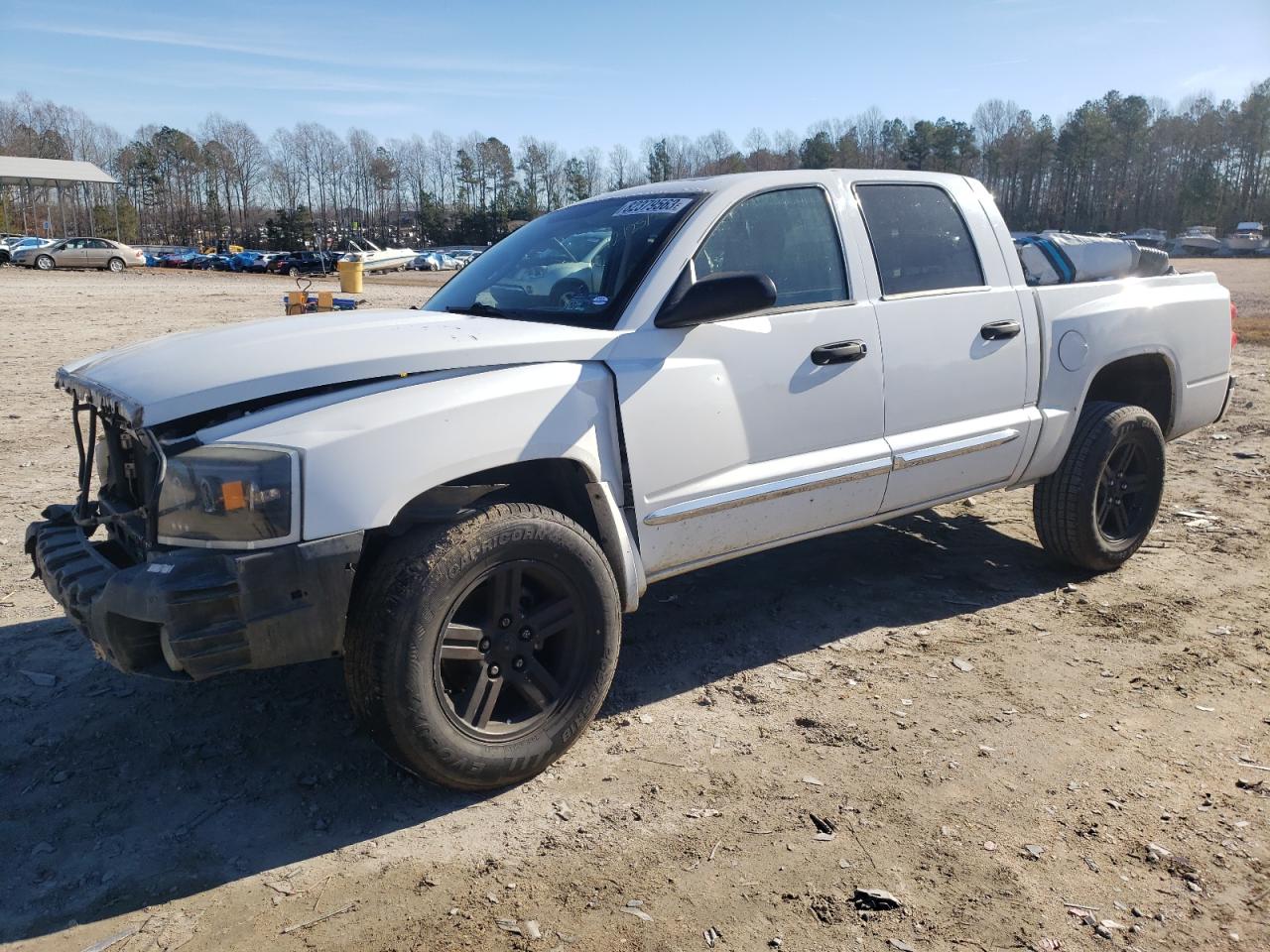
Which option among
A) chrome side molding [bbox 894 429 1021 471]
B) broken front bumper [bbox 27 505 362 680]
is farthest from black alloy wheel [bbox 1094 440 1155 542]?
broken front bumper [bbox 27 505 362 680]

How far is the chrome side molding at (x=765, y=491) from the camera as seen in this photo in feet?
11.6

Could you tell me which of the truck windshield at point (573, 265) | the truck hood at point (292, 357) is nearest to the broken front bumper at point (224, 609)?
the truck hood at point (292, 357)

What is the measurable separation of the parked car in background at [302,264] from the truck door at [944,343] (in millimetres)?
50514

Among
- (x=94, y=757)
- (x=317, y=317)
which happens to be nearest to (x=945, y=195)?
(x=317, y=317)

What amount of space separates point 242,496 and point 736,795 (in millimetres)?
1797

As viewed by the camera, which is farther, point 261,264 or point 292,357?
point 261,264

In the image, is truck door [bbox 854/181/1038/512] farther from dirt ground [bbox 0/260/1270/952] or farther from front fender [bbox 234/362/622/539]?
front fender [bbox 234/362/622/539]

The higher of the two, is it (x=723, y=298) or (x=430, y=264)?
(x=430, y=264)

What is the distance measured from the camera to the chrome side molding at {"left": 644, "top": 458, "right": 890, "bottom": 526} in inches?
139

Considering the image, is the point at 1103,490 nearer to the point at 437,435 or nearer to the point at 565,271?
the point at 565,271

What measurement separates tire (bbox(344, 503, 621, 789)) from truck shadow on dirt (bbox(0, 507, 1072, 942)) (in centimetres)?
28

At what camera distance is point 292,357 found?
3.05m

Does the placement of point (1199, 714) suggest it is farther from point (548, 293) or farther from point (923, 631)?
point (548, 293)

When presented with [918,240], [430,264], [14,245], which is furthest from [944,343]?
[14,245]
